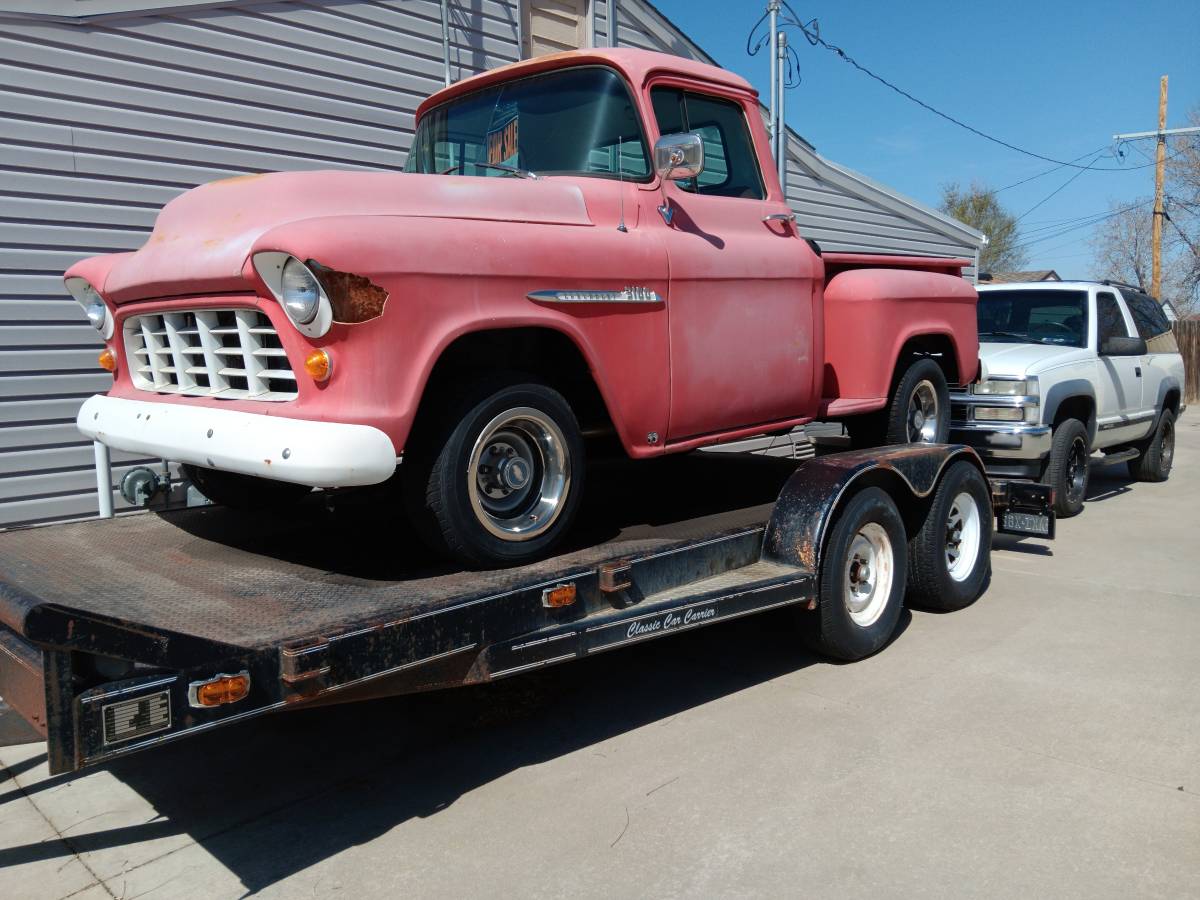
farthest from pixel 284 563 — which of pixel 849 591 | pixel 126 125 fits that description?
pixel 126 125

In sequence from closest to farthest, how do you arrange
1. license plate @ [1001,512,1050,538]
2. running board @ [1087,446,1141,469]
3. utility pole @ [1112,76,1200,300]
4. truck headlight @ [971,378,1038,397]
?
license plate @ [1001,512,1050,538], truck headlight @ [971,378,1038,397], running board @ [1087,446,1141,469], utility pole @ [1112,76,1200,300]

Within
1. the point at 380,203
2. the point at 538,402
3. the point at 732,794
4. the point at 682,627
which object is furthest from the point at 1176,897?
the point at 380,203

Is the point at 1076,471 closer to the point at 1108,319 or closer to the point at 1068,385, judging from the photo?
the point at 1068,385

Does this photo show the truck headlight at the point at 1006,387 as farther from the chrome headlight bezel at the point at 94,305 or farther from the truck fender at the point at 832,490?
the chrome headlight bezel at the point at 94,305

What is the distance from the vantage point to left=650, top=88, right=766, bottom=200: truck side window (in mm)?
4664

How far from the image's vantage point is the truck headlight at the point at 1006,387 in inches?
311

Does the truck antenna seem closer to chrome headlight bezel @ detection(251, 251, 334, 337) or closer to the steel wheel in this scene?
chrome headlight bezel @ detection(251, 251, 334, 337)

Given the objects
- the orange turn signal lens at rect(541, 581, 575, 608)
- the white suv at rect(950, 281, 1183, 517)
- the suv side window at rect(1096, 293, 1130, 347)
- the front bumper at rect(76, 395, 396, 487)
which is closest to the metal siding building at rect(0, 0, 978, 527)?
the front bumper at rect(76, 395, 396, 487)

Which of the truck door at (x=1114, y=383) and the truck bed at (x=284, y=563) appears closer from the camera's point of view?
the truck bed at (x=284, y=563)

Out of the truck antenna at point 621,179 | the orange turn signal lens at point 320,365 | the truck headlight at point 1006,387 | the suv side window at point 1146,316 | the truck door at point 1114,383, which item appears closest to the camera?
the orange turn signal lens at point 320,365

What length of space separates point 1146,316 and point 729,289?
24.4 feet

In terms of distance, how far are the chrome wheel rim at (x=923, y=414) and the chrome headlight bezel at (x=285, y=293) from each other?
3.91 metres

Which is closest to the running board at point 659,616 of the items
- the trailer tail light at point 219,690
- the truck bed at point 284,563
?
the truck bed at point 284,563

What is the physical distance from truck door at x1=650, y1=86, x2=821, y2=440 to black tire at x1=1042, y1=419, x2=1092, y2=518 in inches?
161
